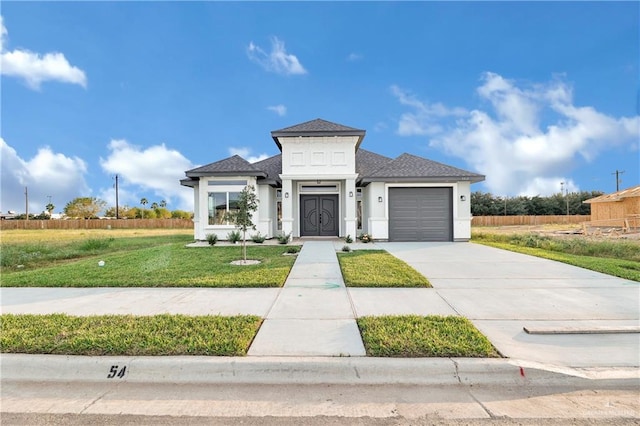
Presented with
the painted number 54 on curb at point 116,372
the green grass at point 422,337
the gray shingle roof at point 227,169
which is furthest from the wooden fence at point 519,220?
the painted number 54 on curb at point 116,372

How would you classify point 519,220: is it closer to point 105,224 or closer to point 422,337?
point 422,337

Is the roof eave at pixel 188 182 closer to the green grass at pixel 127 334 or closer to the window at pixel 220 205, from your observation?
the window at pixel 220 205

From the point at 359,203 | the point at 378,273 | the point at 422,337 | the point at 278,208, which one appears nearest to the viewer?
the point at 422,337

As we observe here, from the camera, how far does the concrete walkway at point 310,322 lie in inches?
144

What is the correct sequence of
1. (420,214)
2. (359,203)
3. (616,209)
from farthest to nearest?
(616,209) → (359,203) → (420,214)

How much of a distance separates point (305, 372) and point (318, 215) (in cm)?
1418

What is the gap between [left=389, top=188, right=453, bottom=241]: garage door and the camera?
598 inches

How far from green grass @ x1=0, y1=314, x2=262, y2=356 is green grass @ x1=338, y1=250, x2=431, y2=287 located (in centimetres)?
300

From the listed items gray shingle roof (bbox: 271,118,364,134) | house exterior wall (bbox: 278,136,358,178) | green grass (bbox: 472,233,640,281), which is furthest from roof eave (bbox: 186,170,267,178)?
green grass (bbox: 472,233,640,281)

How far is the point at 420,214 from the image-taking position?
15266 millimetres

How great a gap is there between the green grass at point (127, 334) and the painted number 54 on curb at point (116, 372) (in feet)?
0.60

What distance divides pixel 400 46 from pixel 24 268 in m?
19.0

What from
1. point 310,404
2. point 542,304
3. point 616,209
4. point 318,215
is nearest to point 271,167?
point 318,215

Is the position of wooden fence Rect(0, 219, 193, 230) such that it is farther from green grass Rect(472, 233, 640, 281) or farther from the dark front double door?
green grass Rect(472, 233, 640, 281)
